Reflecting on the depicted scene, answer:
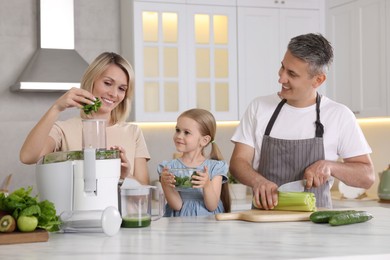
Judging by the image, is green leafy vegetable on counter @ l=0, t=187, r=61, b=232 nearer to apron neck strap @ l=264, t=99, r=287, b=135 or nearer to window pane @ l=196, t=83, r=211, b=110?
apron neck strap @ l=264, t=99, r=287, b=135

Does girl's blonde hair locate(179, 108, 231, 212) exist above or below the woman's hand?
above

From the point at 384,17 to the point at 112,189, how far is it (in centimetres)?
286

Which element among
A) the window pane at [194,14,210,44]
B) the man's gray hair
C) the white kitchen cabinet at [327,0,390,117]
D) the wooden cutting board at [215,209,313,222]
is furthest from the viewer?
the window pane at [194,14,210,44]

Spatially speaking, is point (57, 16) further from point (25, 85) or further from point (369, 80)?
point (369, 80)

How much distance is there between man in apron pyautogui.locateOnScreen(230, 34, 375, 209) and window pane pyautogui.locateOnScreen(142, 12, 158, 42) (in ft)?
5.53

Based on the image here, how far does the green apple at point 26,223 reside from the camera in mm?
2027

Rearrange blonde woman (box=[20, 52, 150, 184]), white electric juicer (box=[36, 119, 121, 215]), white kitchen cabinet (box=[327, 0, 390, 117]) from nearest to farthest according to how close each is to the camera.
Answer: white electric juicer (box=[36, 119, 121, 215])
blonde woman (box=[20, 52, 150, 184])
white kitchen cabinet (box=[327, 0, 390, 117])

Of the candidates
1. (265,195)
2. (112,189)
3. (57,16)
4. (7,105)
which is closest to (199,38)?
(57,16)

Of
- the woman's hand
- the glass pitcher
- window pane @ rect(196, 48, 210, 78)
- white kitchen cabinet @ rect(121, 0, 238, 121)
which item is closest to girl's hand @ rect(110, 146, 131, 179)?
the glass pitcher

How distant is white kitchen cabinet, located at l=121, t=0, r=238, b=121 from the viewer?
4.73 metres

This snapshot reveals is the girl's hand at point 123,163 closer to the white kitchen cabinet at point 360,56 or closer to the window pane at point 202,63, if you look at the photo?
the window pane at point 202,63

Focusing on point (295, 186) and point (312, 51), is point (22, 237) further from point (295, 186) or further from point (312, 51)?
point (312, 51)

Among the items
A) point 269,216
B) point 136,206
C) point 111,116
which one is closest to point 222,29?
point 111,116

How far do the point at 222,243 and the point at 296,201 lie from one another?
2.23 ft
